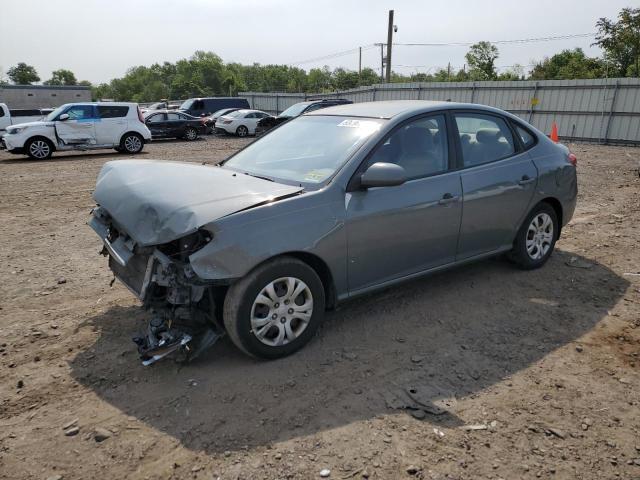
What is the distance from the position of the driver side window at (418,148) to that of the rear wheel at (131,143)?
14.5 metres

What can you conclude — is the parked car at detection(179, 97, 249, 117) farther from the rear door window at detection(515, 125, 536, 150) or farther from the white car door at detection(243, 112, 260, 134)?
the rear door window at detection(515, 125, 536, 150)

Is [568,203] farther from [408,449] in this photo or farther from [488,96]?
[488,96]

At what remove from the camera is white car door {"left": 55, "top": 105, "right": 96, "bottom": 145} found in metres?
15.2

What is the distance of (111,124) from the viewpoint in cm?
1609

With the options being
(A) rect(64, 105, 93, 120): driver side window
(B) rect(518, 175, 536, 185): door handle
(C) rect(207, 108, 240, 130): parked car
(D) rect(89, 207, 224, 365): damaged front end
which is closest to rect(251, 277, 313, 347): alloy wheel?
(D) rect(89, 207, 224, 365): damaged front end

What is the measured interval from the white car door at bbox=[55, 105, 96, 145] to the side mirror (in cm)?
1439

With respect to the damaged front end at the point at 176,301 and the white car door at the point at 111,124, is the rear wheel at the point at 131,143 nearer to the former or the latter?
the white car door at the point at 111,124

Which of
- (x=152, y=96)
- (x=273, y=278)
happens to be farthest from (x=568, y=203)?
(x=152, y=96)

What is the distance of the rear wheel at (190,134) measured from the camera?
2289cm

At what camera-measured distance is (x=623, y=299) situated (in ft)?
15.1

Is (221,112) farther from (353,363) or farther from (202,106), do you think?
(353,363)

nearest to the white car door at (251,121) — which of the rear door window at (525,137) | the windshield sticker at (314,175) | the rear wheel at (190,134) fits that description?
the rear wheel at (190,134)

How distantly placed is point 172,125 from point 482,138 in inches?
793

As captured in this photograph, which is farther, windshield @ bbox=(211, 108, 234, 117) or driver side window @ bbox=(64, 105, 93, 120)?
windshield @ bbox=(211, 108, 234, 117)
